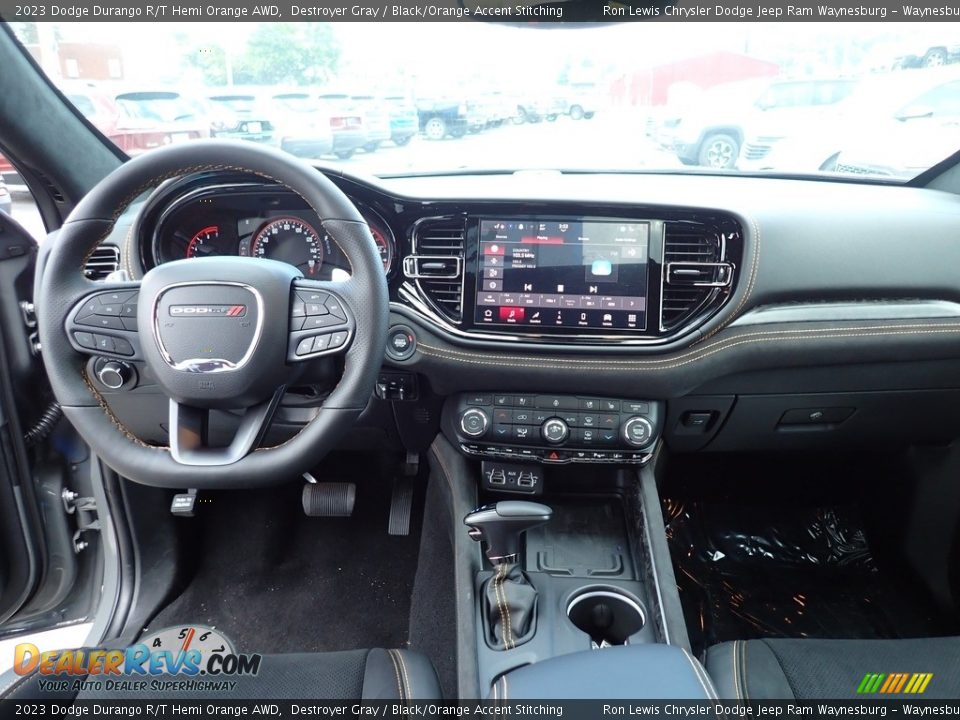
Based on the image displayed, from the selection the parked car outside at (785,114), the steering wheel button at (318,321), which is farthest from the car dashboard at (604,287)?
the steering wheel button at (318,321)

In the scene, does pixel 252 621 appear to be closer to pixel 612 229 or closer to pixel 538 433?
pixel 538 433

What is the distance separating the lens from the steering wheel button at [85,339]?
4.44 ft

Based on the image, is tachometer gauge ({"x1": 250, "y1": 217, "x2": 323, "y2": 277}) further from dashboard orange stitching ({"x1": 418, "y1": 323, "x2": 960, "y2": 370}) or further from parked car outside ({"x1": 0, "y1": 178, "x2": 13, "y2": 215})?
parked car outside ({"x1": 0, "y1": 178, "x2": 13, "y2": 215})

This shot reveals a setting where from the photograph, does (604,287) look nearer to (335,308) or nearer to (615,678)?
(335,308)

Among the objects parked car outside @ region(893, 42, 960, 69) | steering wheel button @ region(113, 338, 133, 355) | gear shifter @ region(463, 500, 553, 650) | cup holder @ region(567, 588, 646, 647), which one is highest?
parked car outside @ region(893, 42, 960, 69)

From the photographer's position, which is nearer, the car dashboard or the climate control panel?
the car dashboard

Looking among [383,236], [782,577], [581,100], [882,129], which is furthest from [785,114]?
[782,577]

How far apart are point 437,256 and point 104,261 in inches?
35.4

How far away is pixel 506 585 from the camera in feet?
5.72

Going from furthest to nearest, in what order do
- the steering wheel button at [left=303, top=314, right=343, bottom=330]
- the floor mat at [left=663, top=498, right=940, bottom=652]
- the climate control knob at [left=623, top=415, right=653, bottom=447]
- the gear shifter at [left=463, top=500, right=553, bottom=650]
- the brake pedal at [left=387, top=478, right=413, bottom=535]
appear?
the brake pedal at [left=387, top=478, right=413, bottom=535] → the floor mat at [left=663, top=498, right=940, bottom=652] → the climate control knob at [left=623, top=415, right=653, bottom=447] → the gear shifter at [left=463, top=500, right=553, bottom=650] → the steering wheel button at [left=303, top=314, right=343, bottom=330]

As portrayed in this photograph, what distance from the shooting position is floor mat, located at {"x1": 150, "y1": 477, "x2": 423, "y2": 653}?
7.34 ft

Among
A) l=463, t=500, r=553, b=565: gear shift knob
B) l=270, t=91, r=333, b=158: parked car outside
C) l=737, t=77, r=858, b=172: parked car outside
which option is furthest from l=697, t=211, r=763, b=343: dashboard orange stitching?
l=270, t=91, r=333, b=158: parked car outside

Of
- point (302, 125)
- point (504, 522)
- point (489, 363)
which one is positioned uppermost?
A: point (302, 125)

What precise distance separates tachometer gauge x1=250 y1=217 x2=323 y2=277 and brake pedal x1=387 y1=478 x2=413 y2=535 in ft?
3.30
